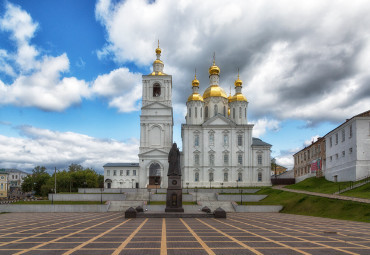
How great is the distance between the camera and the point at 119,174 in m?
73.9

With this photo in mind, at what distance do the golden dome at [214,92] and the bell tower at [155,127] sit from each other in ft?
25.1

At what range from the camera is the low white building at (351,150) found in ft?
120

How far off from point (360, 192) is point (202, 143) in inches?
1323

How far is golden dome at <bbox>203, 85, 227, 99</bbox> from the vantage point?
2633 inches

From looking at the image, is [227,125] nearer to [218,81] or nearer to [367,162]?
[218,81]

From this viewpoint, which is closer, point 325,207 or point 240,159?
point 325,207

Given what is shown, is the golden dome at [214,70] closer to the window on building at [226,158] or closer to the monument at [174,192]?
the window on building at [226,158]

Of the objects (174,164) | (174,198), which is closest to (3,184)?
(174,164)

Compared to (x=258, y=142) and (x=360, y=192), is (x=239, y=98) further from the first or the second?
(x=360, y=192)

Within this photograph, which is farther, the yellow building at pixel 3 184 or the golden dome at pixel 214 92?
the yellow building at pixel 3 184

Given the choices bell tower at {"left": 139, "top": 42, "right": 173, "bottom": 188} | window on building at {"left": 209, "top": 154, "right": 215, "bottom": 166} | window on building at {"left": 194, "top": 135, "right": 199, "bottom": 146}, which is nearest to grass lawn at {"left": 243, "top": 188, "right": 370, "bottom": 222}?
window on building at {"left": 209, "top": 154, "right": 215, "bottom": 166}

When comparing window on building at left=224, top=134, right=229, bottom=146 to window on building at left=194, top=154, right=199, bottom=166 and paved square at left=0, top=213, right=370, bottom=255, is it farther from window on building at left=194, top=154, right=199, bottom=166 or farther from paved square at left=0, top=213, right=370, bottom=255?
paved square at left=0, top=213, right=370, bottom=255

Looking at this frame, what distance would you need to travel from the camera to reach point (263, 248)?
42.3 ft

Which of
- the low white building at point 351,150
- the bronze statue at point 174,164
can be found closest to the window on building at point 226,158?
the low white building at point 351,150
